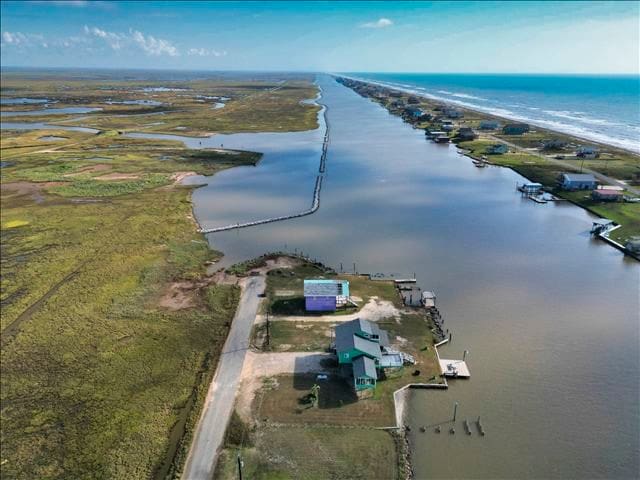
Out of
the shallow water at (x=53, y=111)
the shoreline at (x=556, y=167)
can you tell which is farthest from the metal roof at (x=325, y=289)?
the shallow water at (x=53, y=111)

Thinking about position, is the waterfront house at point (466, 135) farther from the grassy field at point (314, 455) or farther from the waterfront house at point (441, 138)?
the grassy field at point (314, 455)

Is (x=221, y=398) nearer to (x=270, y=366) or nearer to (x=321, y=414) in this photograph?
(x=270, y=366)

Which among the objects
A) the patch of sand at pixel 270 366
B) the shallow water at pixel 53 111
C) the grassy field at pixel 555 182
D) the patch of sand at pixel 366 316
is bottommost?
the grassy field at pixel 555 182

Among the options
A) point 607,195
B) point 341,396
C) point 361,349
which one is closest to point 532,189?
point 607,195

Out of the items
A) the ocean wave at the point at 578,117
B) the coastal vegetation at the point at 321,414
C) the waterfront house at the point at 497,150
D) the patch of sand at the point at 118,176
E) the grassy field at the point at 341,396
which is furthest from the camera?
the ocean wave at the point at 578,117

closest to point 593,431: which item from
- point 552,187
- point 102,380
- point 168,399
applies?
point 168,399

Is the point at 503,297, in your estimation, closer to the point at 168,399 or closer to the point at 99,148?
the point at 168,399

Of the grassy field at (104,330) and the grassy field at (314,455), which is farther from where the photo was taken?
the grassy field at (104,330)

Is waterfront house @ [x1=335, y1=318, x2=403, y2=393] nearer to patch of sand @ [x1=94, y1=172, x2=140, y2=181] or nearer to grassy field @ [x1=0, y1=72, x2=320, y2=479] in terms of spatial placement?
grassy field @ [x1=0, y1=72, x2=320, y2=479]
